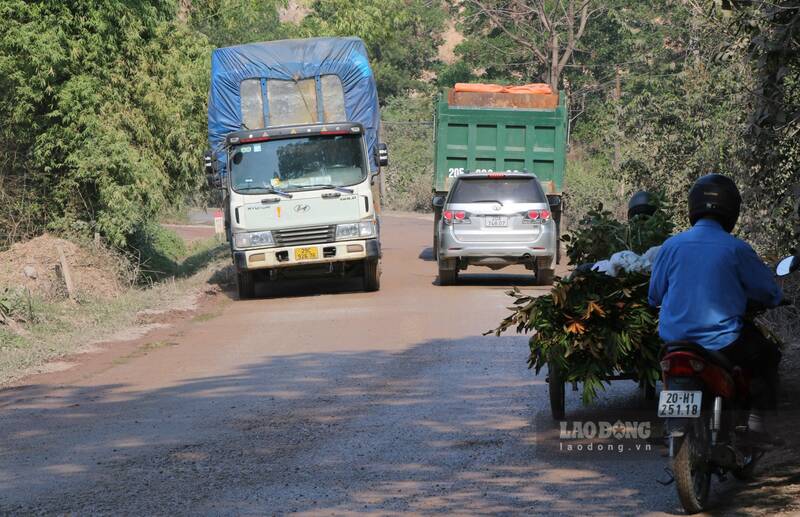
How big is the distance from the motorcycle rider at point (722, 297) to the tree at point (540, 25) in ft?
106

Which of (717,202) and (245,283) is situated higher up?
(717,202)

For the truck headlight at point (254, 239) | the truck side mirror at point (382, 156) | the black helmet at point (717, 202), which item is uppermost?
the truck side mirror at point (382, 156)

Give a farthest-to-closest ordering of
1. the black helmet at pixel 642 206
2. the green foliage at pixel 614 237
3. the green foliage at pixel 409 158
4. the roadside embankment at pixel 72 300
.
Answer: the green foliage at pixel 409 158 < the roadside embankment at pixel 72 300 < the black helmet at pixel 642 206 < the green foliage at pixel 614 237

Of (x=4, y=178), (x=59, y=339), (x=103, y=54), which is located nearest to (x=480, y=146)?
(x=103, y=54)

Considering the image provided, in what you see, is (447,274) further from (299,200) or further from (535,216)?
(299,200)

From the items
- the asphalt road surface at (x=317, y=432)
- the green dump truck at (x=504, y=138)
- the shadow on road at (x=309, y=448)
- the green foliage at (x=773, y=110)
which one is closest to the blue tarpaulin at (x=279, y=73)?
the green dump truck at (x=504, y=138)

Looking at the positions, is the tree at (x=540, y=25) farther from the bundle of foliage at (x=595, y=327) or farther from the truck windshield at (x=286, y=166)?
the bundle of foliage at (x=595, y=327)

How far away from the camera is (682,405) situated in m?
6.09

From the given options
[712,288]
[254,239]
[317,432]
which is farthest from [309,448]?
[254,239]

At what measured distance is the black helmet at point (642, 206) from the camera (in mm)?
10305

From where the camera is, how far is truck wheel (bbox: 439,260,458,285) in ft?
62.9

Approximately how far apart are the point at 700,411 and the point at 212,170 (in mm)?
13551

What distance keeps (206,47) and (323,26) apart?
45.1 ft

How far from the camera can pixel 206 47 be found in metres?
24.9
